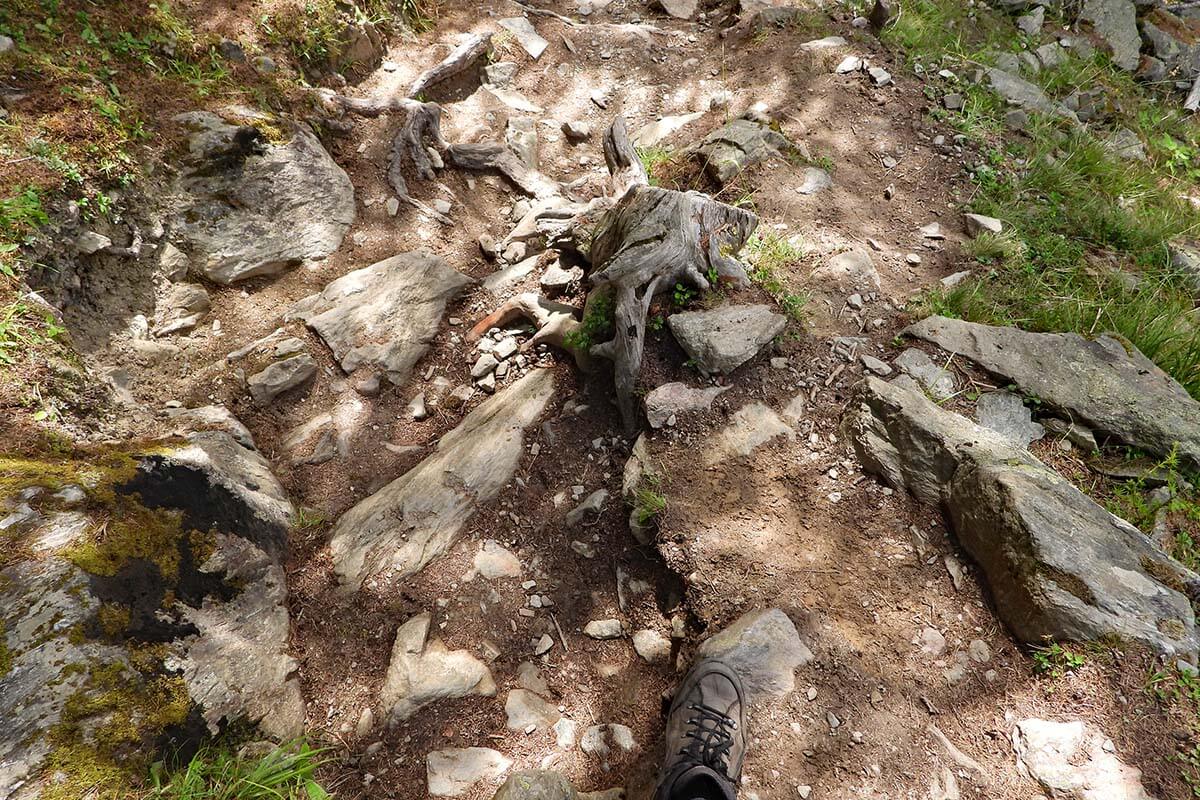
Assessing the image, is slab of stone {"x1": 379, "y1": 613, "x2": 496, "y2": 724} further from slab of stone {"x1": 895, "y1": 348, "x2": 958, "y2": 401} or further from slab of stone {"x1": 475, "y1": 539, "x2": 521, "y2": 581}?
slab of stone {"x1": 895, "y1": 348, "x2": 958, "y2": 401}

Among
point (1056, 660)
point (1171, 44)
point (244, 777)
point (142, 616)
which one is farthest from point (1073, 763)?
point (1171, 44)

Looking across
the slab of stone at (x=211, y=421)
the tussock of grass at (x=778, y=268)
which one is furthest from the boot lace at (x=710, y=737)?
the slab of stone at (x=211, y=421)

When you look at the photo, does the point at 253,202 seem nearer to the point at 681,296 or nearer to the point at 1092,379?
the point at 681,296

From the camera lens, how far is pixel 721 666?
2.68m

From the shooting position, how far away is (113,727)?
230 centimetres

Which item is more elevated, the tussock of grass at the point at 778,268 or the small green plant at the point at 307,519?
the tussock of grass at the point at 778,268

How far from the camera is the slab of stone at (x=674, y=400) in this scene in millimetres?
3559

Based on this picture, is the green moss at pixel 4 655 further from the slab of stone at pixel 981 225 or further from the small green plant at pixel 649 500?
the slab of stone at pixel 981 225

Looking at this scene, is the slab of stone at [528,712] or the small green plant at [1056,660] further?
the slab of stone at [528,712]

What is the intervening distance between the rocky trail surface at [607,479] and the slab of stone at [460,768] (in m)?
0.01

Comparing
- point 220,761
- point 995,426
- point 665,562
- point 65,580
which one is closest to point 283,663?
point 220,761

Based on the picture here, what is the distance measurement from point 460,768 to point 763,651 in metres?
1.53

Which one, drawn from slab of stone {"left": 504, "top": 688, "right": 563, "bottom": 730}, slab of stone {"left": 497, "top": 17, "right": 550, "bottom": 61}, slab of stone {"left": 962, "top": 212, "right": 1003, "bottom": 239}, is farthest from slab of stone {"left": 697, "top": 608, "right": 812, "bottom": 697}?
slab of stone {"left": 497, "top": 17, "right": 550, "bottom": 61}

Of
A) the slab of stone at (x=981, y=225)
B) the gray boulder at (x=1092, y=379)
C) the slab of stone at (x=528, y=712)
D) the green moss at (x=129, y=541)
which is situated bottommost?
the slab of stone at (x=528, y=712)
